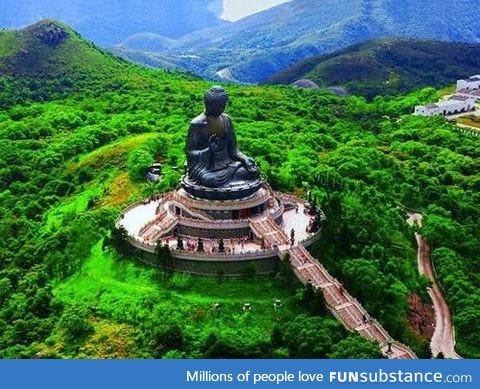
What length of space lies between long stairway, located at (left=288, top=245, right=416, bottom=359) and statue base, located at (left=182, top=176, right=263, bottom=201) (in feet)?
15.6

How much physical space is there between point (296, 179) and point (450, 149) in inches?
861

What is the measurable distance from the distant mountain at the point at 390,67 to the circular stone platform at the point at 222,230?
8802 centimetres

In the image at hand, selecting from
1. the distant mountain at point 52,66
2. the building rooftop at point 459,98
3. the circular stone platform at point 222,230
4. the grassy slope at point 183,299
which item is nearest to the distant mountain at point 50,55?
the distant mountain at point 52,66

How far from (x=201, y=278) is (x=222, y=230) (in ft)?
11.3

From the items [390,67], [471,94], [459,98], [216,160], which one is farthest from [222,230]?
[390,67]

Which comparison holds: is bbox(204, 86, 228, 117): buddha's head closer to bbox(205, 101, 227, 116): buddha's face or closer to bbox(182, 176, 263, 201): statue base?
bbox(205, 101, 227, 116): buddha's face

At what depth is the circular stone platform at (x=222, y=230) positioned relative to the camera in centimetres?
3722

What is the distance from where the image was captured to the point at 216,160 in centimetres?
4194

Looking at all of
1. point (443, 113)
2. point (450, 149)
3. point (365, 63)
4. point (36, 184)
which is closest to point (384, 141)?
point (450, 149)

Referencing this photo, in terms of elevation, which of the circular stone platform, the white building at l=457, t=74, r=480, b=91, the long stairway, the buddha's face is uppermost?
the buddha's face

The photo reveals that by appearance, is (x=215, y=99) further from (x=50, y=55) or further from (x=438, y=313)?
(x=50, y=55)

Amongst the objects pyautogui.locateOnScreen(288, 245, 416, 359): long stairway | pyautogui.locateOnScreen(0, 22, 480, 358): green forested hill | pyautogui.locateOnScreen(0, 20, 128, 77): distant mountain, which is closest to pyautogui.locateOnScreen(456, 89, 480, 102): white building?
pyautogui.locateOnScreen(0, 22, 480, 358): green forested hill

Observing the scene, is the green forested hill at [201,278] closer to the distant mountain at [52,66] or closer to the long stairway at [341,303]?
the long stairway at [341,303]

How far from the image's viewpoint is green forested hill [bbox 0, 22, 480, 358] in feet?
112
